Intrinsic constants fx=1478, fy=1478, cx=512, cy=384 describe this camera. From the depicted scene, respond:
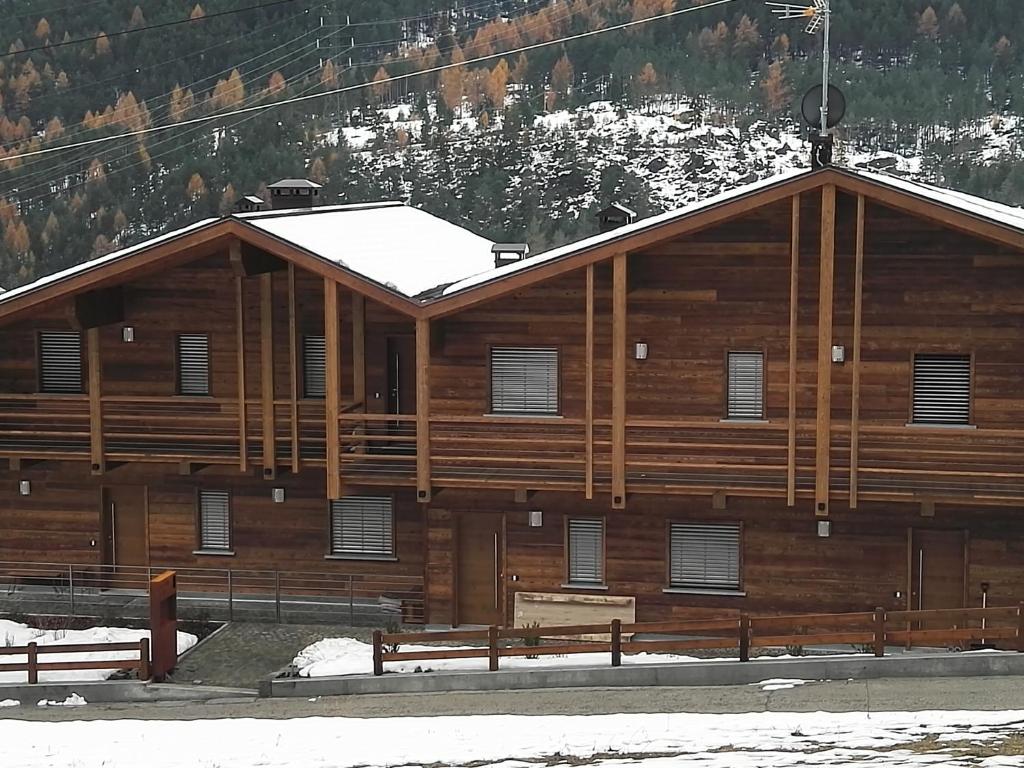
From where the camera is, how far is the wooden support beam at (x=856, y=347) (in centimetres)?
2177

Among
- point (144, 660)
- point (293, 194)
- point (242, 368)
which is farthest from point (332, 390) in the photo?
point (293, 194)

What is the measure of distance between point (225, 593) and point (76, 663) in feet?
15.8

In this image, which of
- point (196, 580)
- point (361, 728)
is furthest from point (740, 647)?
point (196, 580)

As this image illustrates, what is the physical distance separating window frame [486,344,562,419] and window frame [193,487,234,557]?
17.7ft

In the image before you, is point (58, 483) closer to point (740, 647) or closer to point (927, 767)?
point (740, 647)

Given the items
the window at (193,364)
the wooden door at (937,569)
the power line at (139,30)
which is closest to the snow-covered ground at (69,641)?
the window at (193,364)

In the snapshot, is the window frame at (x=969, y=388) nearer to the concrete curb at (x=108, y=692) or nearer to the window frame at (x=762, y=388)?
the window frame at (x=762, y=388)

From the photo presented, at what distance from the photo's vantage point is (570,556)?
963 inches

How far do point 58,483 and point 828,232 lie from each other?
14670 mm

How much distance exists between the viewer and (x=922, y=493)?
72.2 ft

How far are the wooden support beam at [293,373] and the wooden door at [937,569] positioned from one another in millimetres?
10016

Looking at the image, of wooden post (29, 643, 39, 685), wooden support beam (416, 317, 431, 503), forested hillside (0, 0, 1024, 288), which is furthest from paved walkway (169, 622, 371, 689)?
forested hillside (0, 0, 1024, 288)

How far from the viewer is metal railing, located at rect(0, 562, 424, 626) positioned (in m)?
25.4

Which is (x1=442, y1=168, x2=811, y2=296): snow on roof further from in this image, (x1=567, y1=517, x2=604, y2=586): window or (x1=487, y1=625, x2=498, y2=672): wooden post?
(x1=487, y1=625, x2=498, y2=672): wooden post
